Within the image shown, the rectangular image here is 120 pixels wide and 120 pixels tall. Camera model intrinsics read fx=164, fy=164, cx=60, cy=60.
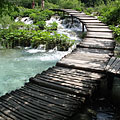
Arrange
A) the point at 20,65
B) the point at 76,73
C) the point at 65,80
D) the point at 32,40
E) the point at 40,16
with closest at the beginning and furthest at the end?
the point at 65,80 < the point at 76,73 < the point at 20,65 < the point at 32,40 < the point at 40,16

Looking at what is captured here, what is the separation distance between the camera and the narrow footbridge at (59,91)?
333 cm

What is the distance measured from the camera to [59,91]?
416 cm

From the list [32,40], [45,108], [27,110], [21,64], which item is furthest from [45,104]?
[32,40]

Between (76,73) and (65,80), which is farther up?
(76,73)

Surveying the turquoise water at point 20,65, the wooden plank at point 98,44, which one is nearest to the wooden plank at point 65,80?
the turquoise water at point 20,65

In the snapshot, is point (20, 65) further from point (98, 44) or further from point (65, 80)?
point (65, 80)

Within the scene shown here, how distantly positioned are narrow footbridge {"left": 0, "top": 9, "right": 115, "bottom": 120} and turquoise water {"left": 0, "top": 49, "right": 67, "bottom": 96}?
1.77 m

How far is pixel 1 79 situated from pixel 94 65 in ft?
12.2

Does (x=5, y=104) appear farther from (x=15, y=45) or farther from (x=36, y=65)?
(x=15, y=45)

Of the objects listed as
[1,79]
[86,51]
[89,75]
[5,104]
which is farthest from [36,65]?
[5,104]

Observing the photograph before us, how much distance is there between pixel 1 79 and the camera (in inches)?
259

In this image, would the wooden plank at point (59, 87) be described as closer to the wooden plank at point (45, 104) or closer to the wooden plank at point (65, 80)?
the wooden plank at point (65, 80)

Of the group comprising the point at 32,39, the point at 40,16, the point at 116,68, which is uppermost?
the point at 40,16

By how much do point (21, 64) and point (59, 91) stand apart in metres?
4.43
